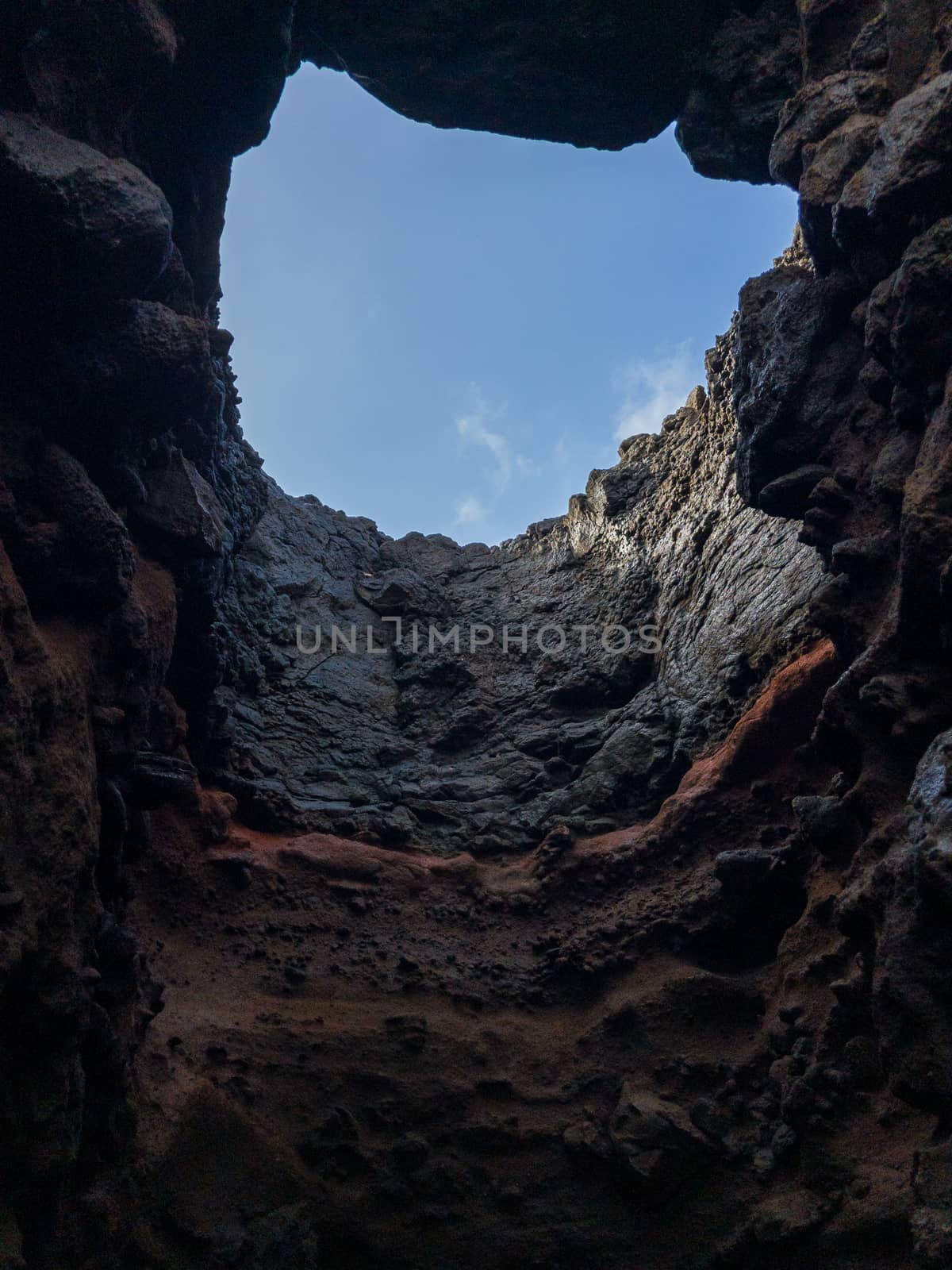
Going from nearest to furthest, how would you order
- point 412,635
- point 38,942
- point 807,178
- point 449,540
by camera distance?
point 38,942
point 807,178
point 412,635
point 449,540

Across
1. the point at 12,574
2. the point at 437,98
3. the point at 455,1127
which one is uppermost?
A: the point at 437,98

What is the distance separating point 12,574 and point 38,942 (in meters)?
2.55

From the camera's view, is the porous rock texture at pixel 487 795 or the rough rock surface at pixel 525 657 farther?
the rough rock surface at pixel 525 657

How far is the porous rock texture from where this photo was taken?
6.19 m

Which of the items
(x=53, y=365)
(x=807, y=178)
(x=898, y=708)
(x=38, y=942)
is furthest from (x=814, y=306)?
(x=38, y=942)

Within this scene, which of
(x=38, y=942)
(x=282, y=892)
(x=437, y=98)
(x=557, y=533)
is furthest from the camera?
(x=557, y=533)

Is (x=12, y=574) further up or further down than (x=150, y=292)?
further down

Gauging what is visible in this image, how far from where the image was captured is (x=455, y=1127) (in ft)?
26.6

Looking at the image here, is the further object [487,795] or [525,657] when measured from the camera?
[525,657]

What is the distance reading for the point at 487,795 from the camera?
12.1 m

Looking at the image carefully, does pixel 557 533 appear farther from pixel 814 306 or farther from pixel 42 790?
pixel 42 790

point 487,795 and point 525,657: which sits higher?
point 525,657

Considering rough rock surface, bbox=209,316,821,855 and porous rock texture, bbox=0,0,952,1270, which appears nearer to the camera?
porous rock texture, bbox=0,0,952,1270

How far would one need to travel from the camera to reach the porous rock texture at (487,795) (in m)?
6.19
